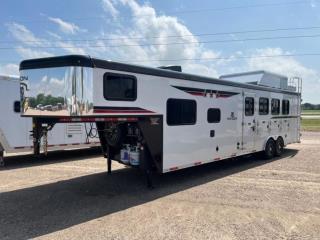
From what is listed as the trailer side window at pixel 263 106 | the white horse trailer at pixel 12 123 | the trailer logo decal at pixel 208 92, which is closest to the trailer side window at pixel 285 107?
the trailer side window at pixel 263 106

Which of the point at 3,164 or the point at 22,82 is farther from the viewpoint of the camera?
the point at 3,164

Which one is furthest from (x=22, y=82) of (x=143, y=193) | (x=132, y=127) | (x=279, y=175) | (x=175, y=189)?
(x=279, y=175)

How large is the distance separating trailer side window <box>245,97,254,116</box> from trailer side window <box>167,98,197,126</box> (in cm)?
292

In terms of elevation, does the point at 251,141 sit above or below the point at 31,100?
below

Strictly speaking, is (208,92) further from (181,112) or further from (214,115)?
(181,112)

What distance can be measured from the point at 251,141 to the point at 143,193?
5.05 metres

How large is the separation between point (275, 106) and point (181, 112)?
5866mm

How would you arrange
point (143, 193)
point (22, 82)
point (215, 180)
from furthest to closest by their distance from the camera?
point (215, 180) → point (143, 193) → point (22, 82)

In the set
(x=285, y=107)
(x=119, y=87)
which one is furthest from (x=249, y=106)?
(x=119, y=87)

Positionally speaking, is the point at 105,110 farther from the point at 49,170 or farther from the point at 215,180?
the point at 49,170

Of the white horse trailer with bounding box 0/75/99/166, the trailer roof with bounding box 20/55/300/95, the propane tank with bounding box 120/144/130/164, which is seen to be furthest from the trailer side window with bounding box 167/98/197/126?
the white horse trailer with bounding box 0/75/99/166

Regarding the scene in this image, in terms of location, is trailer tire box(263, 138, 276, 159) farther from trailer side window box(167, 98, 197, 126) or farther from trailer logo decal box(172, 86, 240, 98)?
trailer side window box(167, 98, 197, 126)

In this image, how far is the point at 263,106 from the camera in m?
11.8

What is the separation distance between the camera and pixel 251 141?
11.2 metres
